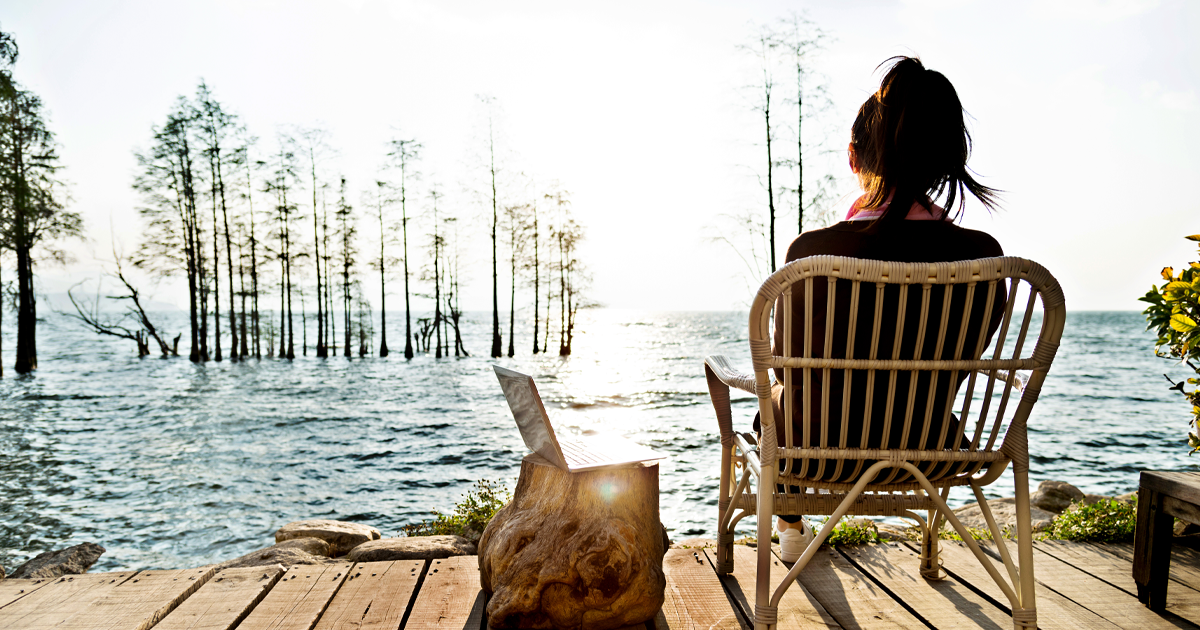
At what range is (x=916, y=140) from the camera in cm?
169

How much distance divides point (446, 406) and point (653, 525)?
1148 centimetres

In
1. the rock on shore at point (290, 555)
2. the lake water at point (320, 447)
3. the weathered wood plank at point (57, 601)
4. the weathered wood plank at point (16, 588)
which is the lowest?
the lake water at point (320, 447)

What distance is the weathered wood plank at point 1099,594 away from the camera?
6.88 feet

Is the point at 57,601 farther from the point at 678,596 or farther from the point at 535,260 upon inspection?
the point at 535,260

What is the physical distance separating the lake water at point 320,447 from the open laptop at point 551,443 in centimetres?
305

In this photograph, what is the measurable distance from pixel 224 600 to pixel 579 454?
4.58 ft

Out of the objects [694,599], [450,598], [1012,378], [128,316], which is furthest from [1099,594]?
[128,316]

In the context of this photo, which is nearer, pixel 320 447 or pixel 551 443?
pixel 551 443

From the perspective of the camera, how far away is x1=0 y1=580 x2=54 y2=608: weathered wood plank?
2.40m

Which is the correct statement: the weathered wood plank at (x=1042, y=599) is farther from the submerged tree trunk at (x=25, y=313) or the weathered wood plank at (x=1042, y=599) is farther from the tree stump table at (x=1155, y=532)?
the submerged tree trunk at (x=25, y=313)

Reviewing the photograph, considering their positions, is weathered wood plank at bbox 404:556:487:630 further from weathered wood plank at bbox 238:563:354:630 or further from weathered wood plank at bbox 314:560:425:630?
weathered wood plank at bbox 238:563:354:630

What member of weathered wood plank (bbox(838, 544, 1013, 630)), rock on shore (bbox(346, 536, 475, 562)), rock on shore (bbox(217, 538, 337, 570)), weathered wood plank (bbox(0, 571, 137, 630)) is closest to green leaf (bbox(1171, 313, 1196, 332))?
weathered wood plank (bbox(838, 544, 1013, 630))

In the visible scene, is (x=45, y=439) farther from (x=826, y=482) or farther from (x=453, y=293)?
(x=453, y=293)

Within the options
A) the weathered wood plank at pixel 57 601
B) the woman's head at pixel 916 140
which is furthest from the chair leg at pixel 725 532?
the weathered wood plank at pixel 57 601
